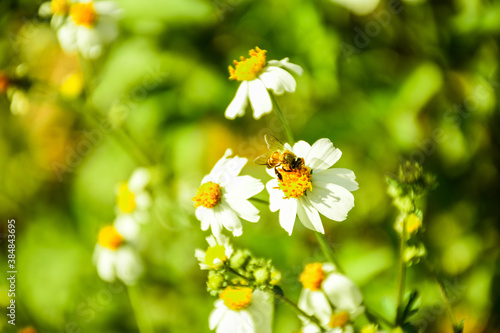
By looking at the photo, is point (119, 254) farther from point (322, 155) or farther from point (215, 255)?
point (322, 155)

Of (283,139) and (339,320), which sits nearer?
(339,320)

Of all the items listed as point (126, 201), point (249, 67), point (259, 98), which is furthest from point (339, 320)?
point (126, 201)

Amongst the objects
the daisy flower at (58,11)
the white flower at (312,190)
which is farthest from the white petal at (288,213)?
the daisy flower at (58,11)

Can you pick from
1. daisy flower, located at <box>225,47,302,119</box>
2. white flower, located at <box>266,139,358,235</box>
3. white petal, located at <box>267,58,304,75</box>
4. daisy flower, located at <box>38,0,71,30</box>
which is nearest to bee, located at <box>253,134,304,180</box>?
white flower, located at <box>266,139,358,235</box>

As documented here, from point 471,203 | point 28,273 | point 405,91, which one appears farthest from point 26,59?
point 471,203

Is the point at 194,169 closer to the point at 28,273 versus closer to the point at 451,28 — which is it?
the point at 28,273

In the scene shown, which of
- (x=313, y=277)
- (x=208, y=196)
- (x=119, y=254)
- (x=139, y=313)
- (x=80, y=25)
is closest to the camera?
(x=208, y=196)
